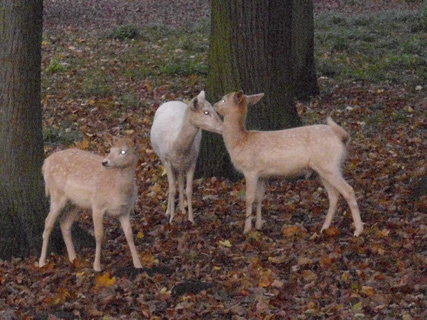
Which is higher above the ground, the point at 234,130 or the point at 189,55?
the point at 234,130

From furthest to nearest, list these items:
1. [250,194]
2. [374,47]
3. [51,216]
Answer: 1. [374,47]
2. [250,194]
3. [51,216]

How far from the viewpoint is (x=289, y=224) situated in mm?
9672

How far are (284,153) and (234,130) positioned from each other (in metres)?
0.63

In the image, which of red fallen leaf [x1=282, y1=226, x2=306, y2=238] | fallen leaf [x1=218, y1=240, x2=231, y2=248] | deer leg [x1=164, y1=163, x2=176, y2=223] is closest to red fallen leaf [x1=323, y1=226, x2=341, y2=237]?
red fallen leaf [x1=282, y1=226, x2=306, y2=238]

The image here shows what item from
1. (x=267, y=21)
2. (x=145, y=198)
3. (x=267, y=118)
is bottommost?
(x=145, y=198)

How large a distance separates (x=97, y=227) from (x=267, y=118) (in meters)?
3.93

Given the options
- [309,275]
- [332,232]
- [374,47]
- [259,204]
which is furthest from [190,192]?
[374,47]

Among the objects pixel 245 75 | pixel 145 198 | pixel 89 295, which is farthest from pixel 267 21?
pixel 89 295

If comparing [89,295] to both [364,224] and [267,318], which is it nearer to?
[267,318]

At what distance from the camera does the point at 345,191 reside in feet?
29.8

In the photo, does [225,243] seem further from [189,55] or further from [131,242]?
[189,55]

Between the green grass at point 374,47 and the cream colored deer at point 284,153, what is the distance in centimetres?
832

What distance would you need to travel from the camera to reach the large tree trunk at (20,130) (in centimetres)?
873

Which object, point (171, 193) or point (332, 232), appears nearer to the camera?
point (332, 232)
